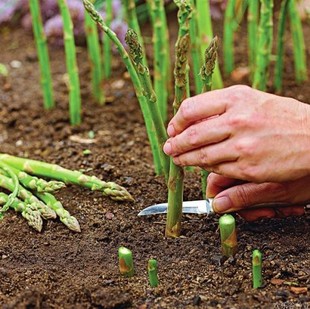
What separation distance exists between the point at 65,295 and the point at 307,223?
2.00ft

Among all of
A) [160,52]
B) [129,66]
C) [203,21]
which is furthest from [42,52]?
[129,66]

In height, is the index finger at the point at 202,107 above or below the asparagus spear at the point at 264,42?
above

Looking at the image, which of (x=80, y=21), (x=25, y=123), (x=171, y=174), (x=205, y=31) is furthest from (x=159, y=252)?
(x=80, y=21)

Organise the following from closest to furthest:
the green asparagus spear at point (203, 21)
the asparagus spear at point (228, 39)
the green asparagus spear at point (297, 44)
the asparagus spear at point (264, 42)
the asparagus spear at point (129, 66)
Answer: the asparagus spear at point (129, 66)
the asparagus spear at point (264, 42)
the green asparagus spear at point (203, 21)
the green asparagus spear at point (297, 44)
the asparagus spear at point (228, 39)

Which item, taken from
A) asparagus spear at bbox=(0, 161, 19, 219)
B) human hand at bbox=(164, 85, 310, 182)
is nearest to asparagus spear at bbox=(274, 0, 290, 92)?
human hand at bbox=(164, 85, 310, 182)

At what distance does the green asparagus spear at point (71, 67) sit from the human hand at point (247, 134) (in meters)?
0.95

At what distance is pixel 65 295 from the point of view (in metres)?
1.61

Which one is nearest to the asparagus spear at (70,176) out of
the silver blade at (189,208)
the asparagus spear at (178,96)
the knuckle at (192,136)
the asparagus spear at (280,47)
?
the silver blade at (189,208)

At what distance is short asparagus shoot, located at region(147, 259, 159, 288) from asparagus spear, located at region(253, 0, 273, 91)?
34.2 inches

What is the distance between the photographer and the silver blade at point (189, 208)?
1.83 metres

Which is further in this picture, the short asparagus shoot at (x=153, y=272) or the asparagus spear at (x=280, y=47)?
the asparagus spear at (x=280, y=47)

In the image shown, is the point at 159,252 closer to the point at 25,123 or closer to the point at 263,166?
the point at 263,166

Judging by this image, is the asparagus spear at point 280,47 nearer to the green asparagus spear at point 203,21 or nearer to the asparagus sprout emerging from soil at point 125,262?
the green asparagus spear at point 203,21

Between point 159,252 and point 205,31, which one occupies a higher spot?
point 205,31
